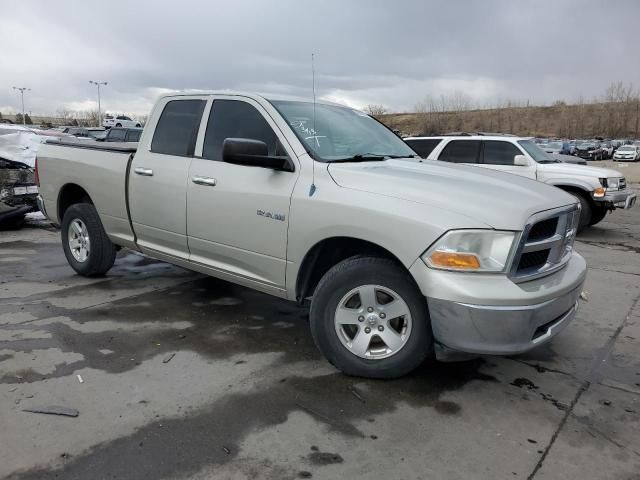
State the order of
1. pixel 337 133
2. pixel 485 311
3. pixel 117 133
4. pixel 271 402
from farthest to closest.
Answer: pixel 117 133
pixel 337 133
pixel 271 402
pixel 485 311

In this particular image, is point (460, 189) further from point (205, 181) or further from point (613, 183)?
point (613, 183)

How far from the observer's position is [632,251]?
27.7 ft

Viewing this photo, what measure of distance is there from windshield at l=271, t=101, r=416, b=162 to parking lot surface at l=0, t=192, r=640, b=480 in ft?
5.10

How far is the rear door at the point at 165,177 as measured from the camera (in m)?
4.55

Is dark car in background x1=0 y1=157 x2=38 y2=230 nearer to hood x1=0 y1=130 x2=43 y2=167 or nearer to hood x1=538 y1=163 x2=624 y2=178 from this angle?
hood x1=0 y1=130 x2=43 y2=167

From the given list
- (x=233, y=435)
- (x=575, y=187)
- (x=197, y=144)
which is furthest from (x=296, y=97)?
(x=575, y=187)

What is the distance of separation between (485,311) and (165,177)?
9.71ft

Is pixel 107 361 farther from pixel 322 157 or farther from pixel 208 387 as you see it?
pixel 322 157

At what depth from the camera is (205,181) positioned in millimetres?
4281

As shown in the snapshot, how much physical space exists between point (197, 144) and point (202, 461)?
2702 millimetres

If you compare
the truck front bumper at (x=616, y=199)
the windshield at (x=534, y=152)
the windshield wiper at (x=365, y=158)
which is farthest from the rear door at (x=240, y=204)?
the truck front bumper at (x=616, y=199)

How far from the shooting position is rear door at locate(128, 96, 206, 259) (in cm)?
455

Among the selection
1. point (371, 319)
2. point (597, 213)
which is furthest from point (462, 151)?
point (371, 319)

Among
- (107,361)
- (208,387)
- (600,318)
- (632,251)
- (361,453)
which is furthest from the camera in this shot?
(632,251)
